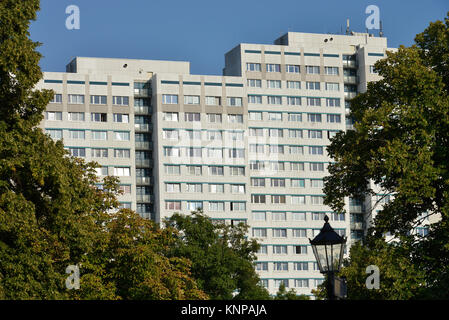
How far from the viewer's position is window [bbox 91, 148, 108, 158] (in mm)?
139250

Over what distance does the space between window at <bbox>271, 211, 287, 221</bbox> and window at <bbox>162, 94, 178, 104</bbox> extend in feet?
78.3

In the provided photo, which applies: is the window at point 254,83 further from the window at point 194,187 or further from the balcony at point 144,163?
the balcony at point 144,163

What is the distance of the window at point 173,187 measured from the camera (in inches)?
5530

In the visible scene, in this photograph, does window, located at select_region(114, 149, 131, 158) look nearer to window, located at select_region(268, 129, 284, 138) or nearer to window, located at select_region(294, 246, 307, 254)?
window, located at select_region(268, 129, 284, 138)

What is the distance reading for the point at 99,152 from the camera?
458ft

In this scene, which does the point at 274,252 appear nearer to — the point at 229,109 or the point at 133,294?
the point at 229,109

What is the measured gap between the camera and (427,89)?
40438 mm

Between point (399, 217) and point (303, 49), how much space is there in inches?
4449

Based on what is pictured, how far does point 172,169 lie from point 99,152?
11430 millimetres

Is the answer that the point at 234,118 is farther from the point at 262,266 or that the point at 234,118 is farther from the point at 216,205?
the point at 262,266

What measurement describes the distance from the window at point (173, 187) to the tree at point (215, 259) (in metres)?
60.2

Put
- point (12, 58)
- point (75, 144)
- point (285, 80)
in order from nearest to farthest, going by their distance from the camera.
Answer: point (12, 58) < point (75, 144) < point (285, 80)

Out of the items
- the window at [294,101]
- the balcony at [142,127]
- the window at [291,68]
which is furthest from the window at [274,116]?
the balcony at [142,127]
